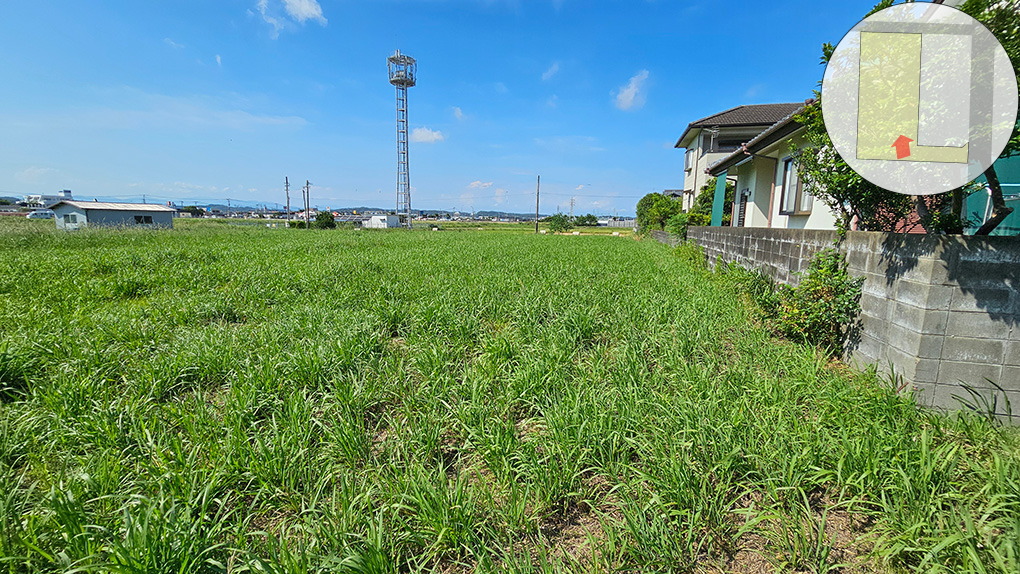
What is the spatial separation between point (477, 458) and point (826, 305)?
2.92 meters

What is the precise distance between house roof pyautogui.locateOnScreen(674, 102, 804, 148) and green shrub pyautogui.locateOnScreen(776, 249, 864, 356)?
19.1 metres

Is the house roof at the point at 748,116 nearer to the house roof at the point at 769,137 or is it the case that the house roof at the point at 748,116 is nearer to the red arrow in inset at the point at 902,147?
the house roof at the point at 769,137

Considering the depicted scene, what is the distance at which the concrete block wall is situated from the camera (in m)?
2.08

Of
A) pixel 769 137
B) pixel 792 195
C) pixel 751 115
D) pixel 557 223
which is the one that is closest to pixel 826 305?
pixel 769 137

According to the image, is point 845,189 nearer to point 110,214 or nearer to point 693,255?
point 693,255

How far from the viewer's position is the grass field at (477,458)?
4.50 feet

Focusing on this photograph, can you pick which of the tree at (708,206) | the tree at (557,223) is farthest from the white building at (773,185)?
the tree at (557,223)

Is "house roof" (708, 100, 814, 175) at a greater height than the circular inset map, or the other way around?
"house roof" (708, 100, 814, 175)

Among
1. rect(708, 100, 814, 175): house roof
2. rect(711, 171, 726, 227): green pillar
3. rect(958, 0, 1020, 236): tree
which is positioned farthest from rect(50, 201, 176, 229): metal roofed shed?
rect(958, 0, 1020, 236): tree

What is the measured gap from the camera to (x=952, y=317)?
216 centimetres

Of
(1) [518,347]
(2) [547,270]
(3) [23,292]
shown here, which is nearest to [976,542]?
(1) [518,347]

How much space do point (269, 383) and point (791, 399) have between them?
311 centimetres

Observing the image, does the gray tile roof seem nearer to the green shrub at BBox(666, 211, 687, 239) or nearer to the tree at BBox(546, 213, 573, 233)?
the green shrub at BBox(666, 211, 687, 239)

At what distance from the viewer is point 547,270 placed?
7527mm
